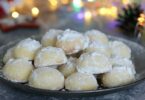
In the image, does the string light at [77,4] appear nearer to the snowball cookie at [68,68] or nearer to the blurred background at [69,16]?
the blurred background at [69,16]

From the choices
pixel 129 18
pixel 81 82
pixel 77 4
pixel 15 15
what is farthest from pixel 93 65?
pixel 77 4

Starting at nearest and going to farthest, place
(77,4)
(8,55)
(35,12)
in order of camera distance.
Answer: (8,55), (35,12), (77,4)

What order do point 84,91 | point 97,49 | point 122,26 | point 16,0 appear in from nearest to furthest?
1. point 84,91
2. point 97,49
3. point 122,26
4. point 16,0

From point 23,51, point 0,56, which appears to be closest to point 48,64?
point 23,51

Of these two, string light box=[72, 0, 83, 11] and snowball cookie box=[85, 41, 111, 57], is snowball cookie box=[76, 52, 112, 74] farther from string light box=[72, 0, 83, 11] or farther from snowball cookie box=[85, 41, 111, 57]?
string light box=[72, 0, 83, 11]

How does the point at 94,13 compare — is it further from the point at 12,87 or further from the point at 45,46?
the point at 12,87

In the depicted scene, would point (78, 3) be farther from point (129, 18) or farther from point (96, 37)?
point (96, 37)
